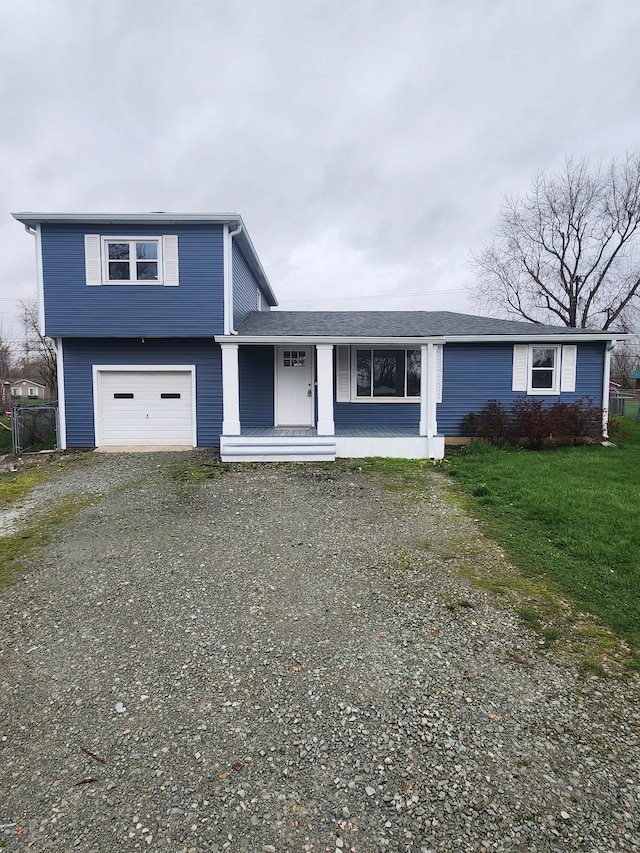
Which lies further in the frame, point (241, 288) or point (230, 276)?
point (241, 288)

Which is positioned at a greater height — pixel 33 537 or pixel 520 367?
pixel 520 367

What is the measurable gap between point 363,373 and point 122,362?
5976mm

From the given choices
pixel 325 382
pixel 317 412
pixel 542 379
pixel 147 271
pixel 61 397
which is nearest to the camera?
pixel 325 382

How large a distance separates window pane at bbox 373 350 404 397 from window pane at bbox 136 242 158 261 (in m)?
5.69

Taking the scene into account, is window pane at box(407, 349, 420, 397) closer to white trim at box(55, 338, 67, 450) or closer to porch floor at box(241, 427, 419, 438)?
porch floor at box(241, 427, 419, 438)

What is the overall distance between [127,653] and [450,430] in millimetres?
10032

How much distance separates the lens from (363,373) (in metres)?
11.8

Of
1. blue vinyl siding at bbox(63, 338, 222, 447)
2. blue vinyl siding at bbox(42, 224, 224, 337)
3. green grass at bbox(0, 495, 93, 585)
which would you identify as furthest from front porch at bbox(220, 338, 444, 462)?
green grass at bbox(0, 495, 93, 585)

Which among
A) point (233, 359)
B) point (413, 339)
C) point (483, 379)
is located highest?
point (413, 339)

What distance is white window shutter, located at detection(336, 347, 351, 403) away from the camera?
11.6 m

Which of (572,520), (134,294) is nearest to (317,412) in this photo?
(134,294)

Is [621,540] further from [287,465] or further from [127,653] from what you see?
[287,465]

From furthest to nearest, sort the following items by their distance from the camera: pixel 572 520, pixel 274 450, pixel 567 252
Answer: pixel 567 252 < pixel 274 450 < pixel 572 520

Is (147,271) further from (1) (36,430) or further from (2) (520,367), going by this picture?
(2) (520,367)
